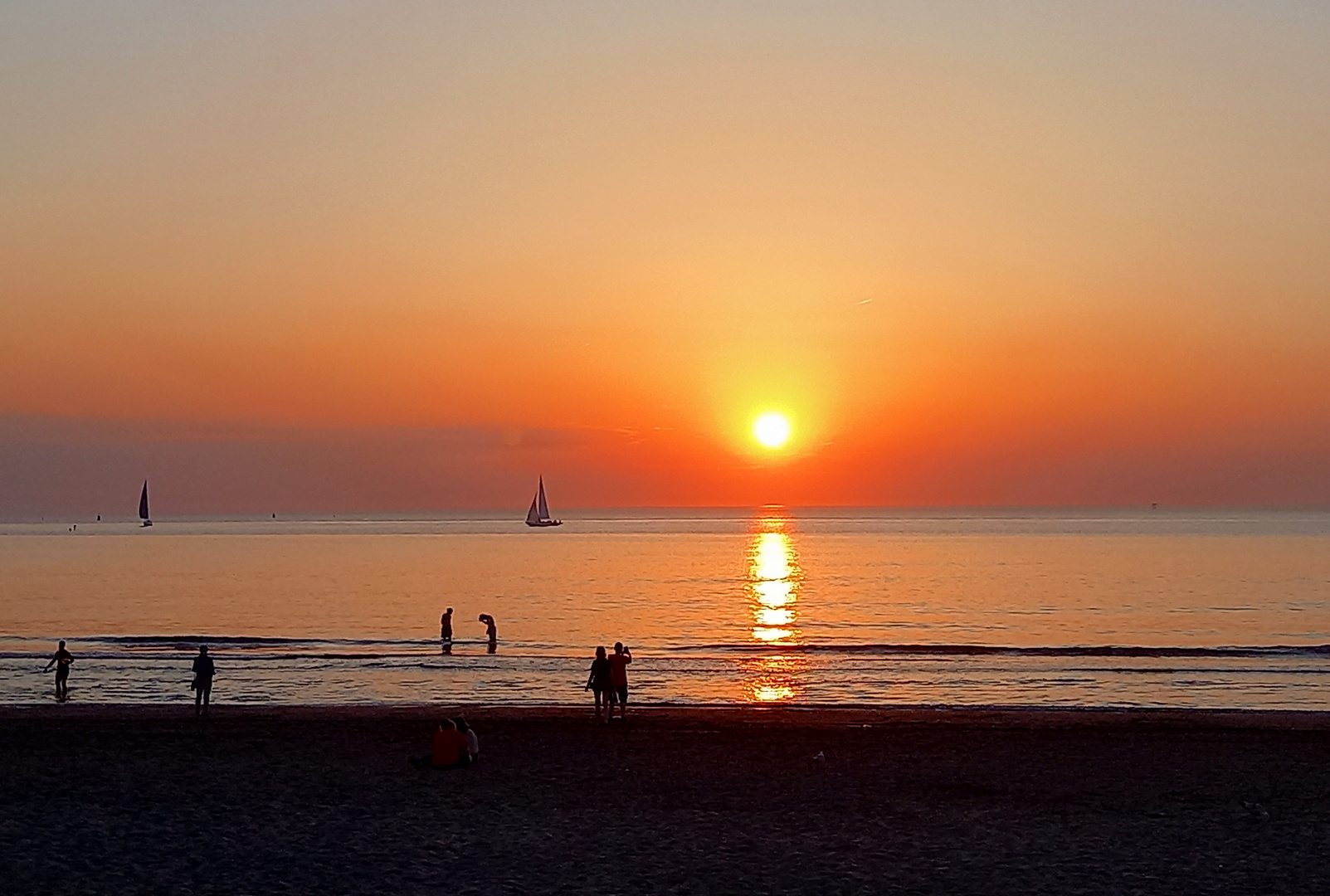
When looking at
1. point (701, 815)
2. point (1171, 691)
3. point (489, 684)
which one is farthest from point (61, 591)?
point (701, 815)

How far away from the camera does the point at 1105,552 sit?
5581 inches

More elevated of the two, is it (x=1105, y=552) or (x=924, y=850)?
(x=1105, y=552)

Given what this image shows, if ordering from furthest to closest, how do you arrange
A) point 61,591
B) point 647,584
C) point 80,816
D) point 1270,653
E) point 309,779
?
point 647,584 < point 61,591 < point 1270,653 < point 309,779 < point 80,816

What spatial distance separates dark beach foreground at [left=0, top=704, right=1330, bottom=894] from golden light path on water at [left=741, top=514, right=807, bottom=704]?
39.5ft

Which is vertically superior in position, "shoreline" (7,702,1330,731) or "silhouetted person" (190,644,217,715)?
"silhouetted person" (190,644,217,715)

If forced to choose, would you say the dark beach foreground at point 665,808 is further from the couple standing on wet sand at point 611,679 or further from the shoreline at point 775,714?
the shoreline at point 775,714

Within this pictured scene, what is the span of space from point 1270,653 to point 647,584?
178ft

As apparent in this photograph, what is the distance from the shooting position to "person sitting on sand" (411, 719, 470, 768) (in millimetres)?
20078

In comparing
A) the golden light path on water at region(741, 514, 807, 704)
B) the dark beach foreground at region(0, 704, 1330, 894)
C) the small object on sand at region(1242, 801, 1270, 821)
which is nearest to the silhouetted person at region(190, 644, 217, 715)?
the dark beach foreground at region(0, 704, 1330, 894)

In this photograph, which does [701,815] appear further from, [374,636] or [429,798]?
[374,636]

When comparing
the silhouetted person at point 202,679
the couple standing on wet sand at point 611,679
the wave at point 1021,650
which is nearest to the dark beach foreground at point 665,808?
the couple standing on wet sand at point 611,679

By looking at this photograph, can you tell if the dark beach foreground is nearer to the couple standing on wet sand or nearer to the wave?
the couple standing on wet sand

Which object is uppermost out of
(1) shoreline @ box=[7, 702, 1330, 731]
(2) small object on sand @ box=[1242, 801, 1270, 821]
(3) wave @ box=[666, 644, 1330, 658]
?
(3) wave @ box=[666, 644, 1330, 658]

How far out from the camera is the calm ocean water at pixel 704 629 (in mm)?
38219
